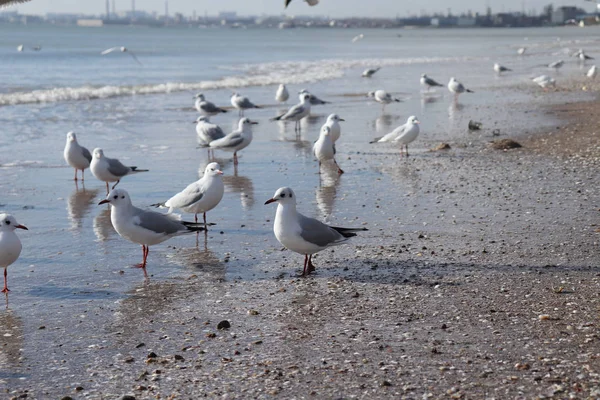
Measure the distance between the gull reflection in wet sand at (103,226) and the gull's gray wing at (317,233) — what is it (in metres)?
2.61

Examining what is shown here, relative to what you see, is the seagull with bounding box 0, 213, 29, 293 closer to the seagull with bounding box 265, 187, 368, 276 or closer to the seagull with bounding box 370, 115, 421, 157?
the seagull with bounding box 265, 187, 368, 276

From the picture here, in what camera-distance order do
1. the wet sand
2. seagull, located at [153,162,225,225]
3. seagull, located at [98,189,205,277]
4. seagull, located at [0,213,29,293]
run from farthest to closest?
seagull, located at [153,162,225,225] < seagull, located at [98,189,205,277] < seagull, located at [0,213,29,293] < the wet sand

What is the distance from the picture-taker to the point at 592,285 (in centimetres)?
649

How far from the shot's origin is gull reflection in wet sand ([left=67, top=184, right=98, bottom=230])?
31.8 ft

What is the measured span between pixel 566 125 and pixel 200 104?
28.8ft

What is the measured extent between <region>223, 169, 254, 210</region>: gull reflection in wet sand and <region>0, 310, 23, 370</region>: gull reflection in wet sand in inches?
166

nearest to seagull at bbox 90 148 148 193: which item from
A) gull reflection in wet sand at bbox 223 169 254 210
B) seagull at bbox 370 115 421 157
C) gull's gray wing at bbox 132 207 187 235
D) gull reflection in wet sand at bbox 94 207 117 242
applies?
gull reflection in wet sand at bbox 94 207 117 242

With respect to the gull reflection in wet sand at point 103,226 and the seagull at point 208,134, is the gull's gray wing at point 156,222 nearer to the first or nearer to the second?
the gull reflection in wet sand at point 103,226

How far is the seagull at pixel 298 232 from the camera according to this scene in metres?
7.13

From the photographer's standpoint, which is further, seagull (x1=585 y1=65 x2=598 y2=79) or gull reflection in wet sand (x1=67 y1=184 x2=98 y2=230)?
seagull (x1=585 y1=65 x2=598 y2=79)

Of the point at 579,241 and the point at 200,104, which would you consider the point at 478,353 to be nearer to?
the point at 579,241

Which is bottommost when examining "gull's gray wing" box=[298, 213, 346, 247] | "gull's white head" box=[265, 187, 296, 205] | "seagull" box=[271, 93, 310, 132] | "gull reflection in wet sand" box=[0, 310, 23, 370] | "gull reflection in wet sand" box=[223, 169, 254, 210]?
"gull reflection in wet sand" box=[0, 310, 23, 370]

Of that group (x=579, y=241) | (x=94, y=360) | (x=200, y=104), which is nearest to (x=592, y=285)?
(x=579, y=241)

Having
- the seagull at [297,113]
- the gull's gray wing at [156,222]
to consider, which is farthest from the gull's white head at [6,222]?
the seagull at [297,113]
